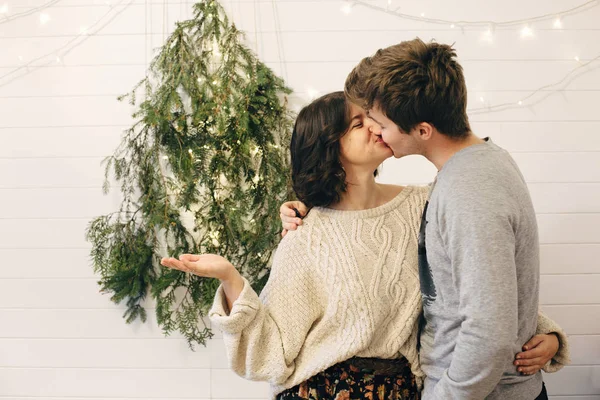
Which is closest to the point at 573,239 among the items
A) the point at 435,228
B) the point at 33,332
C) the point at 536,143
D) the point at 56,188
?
the point at 536,143

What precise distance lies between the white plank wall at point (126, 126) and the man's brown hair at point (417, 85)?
1.11 m

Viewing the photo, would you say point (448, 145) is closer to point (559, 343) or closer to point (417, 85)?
point (417, 85)

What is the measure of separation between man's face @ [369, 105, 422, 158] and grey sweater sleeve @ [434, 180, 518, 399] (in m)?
0.18

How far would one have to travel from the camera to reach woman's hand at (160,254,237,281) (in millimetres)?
1311

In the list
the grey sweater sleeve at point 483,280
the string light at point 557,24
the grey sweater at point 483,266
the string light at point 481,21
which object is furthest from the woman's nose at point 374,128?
the string light at point 557,24

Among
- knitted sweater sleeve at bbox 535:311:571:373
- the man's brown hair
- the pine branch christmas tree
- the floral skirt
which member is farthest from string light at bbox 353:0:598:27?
the floral skirt

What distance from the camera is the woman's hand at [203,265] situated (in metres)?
1.31

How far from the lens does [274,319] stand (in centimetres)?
148

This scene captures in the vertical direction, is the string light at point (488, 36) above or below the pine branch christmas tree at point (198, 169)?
above

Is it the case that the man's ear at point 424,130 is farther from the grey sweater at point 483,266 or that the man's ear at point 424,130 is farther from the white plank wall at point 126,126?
the white plank wall at point 126,126

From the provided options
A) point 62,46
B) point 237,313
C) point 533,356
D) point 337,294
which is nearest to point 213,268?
point 237,313

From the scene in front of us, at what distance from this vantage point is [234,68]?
87.0 inches

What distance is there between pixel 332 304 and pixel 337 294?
1.2 inches

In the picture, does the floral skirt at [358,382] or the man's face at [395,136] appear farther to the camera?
the floral skirt at [358,382]
